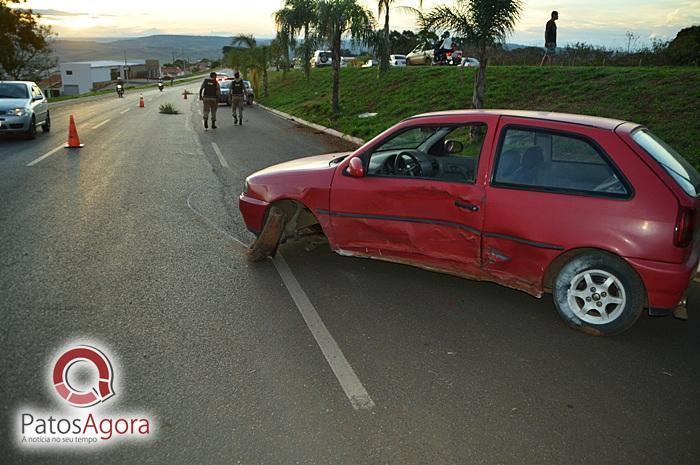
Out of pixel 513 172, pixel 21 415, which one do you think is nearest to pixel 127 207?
pixel 21 415

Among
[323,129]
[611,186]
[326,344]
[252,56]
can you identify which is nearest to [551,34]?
[323,129]

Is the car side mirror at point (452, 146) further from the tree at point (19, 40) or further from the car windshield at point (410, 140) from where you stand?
the tree at point (19, 40)

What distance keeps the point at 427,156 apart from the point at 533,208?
1.42 metres

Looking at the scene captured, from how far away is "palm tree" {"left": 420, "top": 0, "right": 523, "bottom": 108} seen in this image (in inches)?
500

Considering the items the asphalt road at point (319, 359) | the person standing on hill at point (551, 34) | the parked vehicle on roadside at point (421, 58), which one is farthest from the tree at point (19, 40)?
the asphalt road at point (319, 359)

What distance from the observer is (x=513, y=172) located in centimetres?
480

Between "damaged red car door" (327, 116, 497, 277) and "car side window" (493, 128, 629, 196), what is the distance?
0.64ft

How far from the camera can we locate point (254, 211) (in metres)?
6.11

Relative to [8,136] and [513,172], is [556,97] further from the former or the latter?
[8,136]

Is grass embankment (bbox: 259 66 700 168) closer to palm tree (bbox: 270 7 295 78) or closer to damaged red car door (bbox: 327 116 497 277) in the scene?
palm tree (bbox: 270 7 295 78)

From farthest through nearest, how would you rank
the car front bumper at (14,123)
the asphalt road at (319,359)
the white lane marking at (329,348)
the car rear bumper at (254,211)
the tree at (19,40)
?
the tree at (19,40), the car front bumper at (14,123), the car rear bumper at (254,211), the white lane marking at (329,348), the asphalt road at (319,359)

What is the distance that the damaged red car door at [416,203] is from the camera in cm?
496

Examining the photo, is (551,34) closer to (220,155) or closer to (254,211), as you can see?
(220,155)

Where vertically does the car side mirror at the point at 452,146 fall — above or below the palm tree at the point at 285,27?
below
